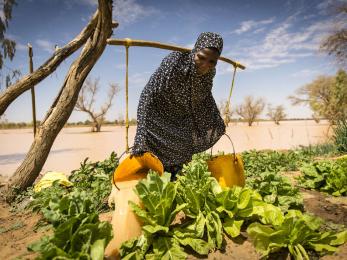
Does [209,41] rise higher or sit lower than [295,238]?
higher

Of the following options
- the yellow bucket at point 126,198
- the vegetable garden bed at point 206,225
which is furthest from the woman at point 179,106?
the vegetable garden bed at point 206,225

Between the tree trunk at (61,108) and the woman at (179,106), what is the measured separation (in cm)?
222

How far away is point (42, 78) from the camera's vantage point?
4.84 meters

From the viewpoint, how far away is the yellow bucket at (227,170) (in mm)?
3006

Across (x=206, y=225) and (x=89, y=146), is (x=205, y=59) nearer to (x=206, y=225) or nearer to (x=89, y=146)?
(x=206, y=225)

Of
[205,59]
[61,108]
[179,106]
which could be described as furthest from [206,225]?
[61,108]

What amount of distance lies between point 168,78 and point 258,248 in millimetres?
1603

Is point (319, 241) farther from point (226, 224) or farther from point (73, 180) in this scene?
point (73, 180)

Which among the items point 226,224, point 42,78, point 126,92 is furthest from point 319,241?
point 42,78

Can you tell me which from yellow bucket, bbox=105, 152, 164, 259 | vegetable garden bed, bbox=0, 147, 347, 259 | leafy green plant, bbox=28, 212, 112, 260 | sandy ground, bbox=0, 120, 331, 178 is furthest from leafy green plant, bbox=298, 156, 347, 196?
sandy ground, bbox=0, 120, 331, 178

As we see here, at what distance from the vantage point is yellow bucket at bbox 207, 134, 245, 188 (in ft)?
9.86

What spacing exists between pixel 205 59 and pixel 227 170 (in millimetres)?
1120

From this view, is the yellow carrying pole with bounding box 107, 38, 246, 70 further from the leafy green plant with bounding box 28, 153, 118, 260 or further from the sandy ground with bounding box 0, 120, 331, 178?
the sandy ground with bounding box 0, 120, 331, 178

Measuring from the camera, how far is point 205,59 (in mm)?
2689
